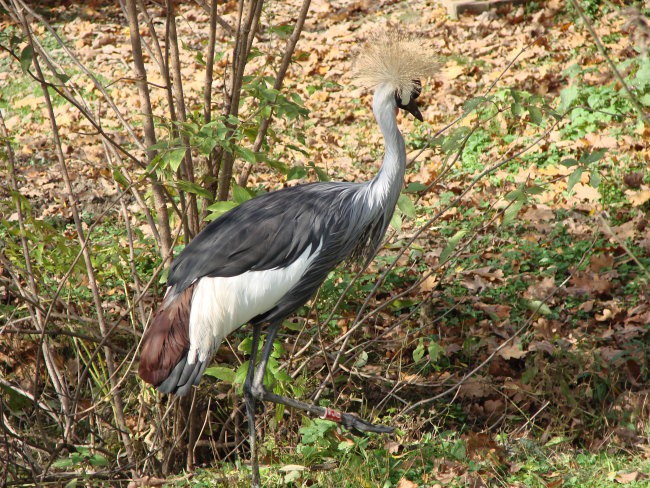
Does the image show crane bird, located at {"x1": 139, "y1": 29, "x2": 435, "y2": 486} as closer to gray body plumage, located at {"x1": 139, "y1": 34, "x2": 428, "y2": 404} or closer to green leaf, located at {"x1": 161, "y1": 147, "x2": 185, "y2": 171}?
gray body plumage, located at {"x1": 139, "y1": 34, "x2": 428, "y2": 404}

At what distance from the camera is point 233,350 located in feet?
12.9

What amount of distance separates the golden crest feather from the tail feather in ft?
3.87

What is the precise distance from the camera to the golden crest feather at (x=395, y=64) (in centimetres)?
339

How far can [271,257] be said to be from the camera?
3256mm

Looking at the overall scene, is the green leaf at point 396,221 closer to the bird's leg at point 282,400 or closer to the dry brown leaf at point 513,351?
the bird's leg at point 282,400

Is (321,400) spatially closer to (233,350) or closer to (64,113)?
(233,350)

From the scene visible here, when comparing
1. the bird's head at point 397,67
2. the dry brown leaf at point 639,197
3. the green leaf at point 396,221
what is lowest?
the dry brown leaf at point 639,197

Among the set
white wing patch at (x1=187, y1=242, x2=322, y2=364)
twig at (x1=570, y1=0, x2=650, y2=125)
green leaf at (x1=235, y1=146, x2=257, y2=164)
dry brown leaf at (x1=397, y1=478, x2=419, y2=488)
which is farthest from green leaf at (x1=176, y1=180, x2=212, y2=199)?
twig at (x1=570, y1=0, x2=650, y2=125)

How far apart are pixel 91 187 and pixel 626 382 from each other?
13.7 ft

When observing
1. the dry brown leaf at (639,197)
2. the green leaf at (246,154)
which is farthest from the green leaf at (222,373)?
the dry brown leaf at (639,197)

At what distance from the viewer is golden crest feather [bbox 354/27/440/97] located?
3.39m

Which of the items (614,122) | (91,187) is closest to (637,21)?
(614,122)

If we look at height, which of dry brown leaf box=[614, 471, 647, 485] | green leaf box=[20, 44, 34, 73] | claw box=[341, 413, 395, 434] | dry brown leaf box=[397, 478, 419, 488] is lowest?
dry brown leaf box=[614, 471, 647, 485]

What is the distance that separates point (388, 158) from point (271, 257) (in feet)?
2.12
